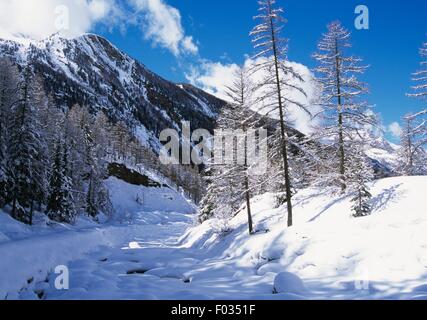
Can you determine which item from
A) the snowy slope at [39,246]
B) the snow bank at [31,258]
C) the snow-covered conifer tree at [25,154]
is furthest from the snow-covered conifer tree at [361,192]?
the snow-covered conifer tree at [25,154]

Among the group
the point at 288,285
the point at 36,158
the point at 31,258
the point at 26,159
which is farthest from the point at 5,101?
the point at 288,285

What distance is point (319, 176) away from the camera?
23.2 metres

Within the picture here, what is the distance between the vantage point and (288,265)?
14.1 metres

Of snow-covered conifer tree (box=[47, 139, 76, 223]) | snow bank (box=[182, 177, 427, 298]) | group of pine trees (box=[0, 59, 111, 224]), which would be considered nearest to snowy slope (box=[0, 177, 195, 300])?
snow-covered conifer tree (box=[47, 139, 76, 223])

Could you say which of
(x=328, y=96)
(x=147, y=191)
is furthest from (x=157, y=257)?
(x=147, y=191)

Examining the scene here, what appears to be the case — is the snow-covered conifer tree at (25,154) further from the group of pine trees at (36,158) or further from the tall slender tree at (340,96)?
the tall slender tree at (340,96)

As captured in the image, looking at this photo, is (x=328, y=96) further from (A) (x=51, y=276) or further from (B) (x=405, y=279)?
(A) (x=51, y=276)

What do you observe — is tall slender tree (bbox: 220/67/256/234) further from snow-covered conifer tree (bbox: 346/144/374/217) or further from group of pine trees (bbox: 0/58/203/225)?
group of pine trees (bbox: 0/58/203/225)

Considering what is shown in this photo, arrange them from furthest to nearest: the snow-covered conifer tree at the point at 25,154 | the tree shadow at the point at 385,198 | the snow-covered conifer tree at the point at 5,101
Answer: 1. the snow-covered conifer tree at the point at 25,154
2. the snow-covered conifer tree at the point at 5,101
3. the tree shadow at the point at 385,198

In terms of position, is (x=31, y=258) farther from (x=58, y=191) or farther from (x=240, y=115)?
(x=58, y=191)

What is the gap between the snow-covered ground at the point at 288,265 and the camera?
998 centimetres

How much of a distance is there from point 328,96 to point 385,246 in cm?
1370

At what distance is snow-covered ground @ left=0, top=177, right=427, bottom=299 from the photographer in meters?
9.98
